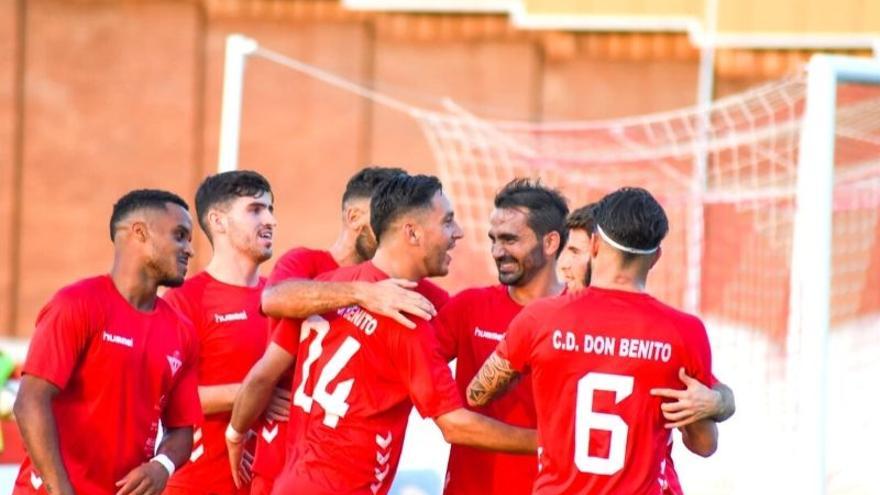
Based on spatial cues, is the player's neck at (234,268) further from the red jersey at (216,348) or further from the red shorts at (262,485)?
the red shorts at (262,485)

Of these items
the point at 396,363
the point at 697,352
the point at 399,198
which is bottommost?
the point at 396,363

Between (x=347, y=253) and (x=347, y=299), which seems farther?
(x=347, y=253)

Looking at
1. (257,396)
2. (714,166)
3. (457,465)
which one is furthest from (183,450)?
(714,166)

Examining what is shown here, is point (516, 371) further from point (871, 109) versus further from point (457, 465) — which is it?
point (871, 109)

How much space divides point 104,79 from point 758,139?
8197mm

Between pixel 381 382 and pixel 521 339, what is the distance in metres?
0.55

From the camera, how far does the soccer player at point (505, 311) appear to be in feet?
18.4

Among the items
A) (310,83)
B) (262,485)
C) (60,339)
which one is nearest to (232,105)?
(262,485)

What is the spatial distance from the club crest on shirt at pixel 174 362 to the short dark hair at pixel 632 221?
1608mm

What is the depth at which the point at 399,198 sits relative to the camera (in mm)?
5258

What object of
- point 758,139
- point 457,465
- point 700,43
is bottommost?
point 457,465

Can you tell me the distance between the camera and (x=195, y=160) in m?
18.5

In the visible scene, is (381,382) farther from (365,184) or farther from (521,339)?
(365,184)

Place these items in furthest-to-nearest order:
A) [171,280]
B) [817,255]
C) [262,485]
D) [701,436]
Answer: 1. [817,255]
2. [262,485]
3. [171,280]
4. [701,436]
